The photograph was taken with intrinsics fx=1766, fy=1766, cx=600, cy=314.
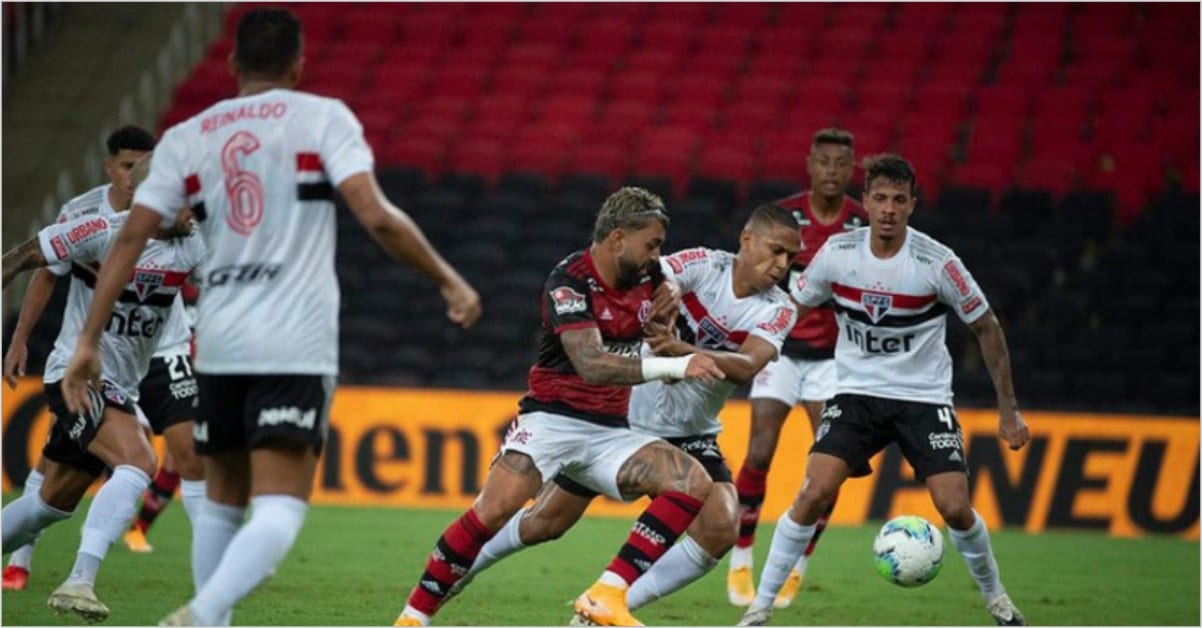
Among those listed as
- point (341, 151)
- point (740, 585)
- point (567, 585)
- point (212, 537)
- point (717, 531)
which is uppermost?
point (341, 151)

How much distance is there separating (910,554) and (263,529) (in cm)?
344

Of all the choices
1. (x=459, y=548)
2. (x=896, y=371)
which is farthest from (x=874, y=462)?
(x=459, y=548)

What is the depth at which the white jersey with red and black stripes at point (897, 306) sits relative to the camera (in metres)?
8.05

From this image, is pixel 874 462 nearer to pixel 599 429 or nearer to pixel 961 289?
pixel 961 289

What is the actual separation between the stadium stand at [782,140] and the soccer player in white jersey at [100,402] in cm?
723

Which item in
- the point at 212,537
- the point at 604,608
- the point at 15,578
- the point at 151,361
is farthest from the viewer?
the point at 151,361

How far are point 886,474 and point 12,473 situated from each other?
282 inches

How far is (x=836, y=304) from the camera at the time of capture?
8.34 m

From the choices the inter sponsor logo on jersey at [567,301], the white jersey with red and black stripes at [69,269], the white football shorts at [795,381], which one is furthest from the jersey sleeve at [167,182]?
the white football shorts at [795,381]

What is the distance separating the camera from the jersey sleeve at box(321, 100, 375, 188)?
17.6ft

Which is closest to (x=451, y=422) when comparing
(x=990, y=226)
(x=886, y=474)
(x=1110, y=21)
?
(x=886, y=474)

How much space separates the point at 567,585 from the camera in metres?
9.55

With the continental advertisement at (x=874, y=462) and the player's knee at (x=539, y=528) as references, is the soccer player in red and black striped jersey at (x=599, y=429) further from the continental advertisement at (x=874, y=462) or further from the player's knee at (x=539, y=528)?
the continental advertisement at (x=874, y=462)

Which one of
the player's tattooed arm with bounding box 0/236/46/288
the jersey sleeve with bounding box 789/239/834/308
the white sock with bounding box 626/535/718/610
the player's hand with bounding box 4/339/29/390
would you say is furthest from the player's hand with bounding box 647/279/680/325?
the player's hand with bounding box 4/339/29/390
